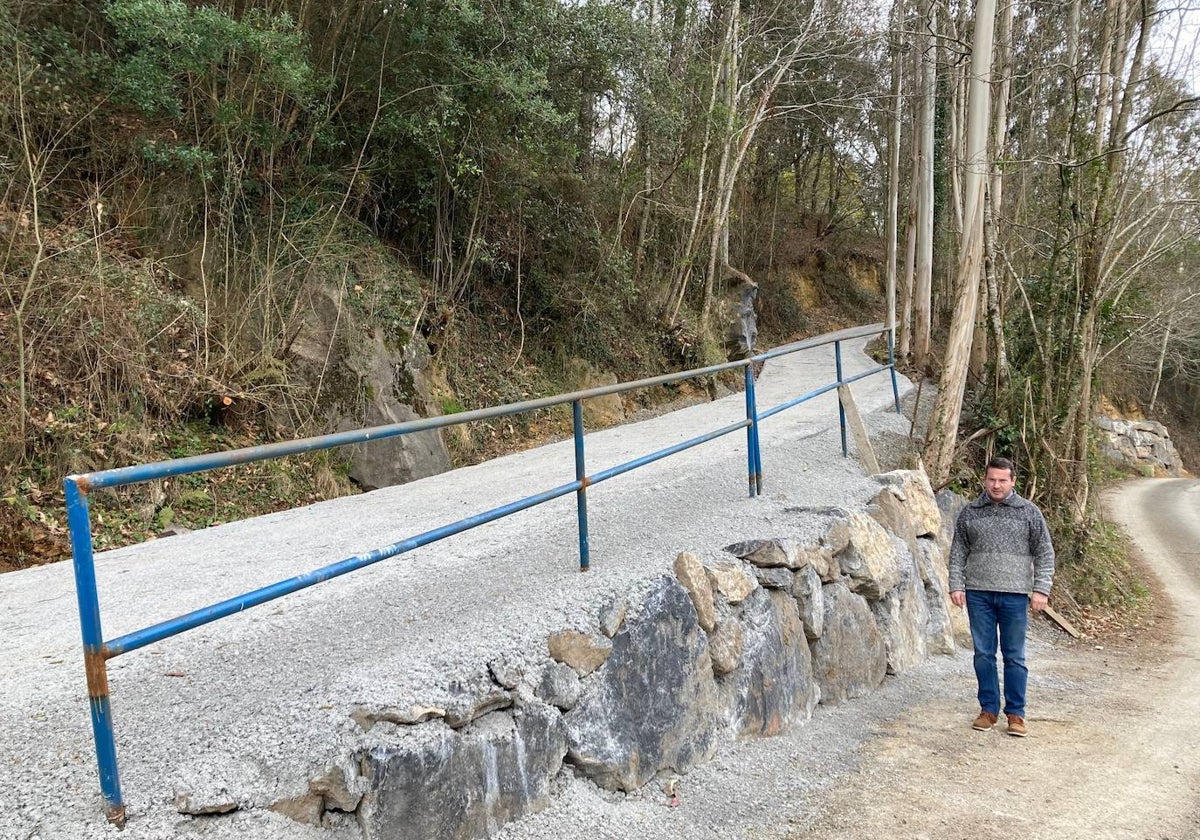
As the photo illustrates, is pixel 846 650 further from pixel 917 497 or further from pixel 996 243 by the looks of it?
pixel 996 243

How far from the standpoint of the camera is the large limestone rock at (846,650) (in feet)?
15.2

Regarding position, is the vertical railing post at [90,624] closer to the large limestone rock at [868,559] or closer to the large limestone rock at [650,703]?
the large limestone rock at [650,703]

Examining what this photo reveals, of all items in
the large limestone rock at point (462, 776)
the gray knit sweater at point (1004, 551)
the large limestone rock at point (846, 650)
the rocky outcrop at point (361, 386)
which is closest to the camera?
the large limestone rock at point (462, 776)

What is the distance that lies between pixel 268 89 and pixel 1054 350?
1045 centimetres

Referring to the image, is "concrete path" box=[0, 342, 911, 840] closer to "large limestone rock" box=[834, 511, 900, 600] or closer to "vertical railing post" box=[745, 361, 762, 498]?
"vertical railing post" box=[745, 361, 762, 498]

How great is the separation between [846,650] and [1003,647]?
93 cm

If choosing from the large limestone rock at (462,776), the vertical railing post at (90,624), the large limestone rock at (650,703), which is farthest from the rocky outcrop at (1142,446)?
the vertical railing post at (90,624)

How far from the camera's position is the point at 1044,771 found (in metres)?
3.88

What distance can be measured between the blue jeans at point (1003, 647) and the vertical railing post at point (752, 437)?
166cm

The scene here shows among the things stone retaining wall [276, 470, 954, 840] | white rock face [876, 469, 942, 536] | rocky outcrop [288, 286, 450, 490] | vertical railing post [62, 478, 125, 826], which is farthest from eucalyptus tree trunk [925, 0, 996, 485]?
vertical railing post [62, 478, 125, 826]

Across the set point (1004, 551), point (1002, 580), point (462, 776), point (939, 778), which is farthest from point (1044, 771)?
point (462, 776)

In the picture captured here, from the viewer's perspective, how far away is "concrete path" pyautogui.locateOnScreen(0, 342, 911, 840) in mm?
2217

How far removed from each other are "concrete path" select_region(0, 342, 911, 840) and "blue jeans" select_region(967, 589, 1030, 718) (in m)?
A: 1.34

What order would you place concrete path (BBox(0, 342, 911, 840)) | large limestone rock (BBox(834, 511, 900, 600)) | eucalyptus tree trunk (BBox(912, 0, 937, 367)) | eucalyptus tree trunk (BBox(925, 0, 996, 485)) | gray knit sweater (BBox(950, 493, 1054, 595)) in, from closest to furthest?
concrete path (BBox(0, 342, 911, 840)) < gray knit sweater (BBox(950, 493, 1054, 595)) < large limestone rock (BBox(834, 511, 900, 600)) < eucalyptus tree trunk (BBox(925, 0, 996, 485)) < eucalyptus tree trunk (BBox(912, 0, 937, 367))
